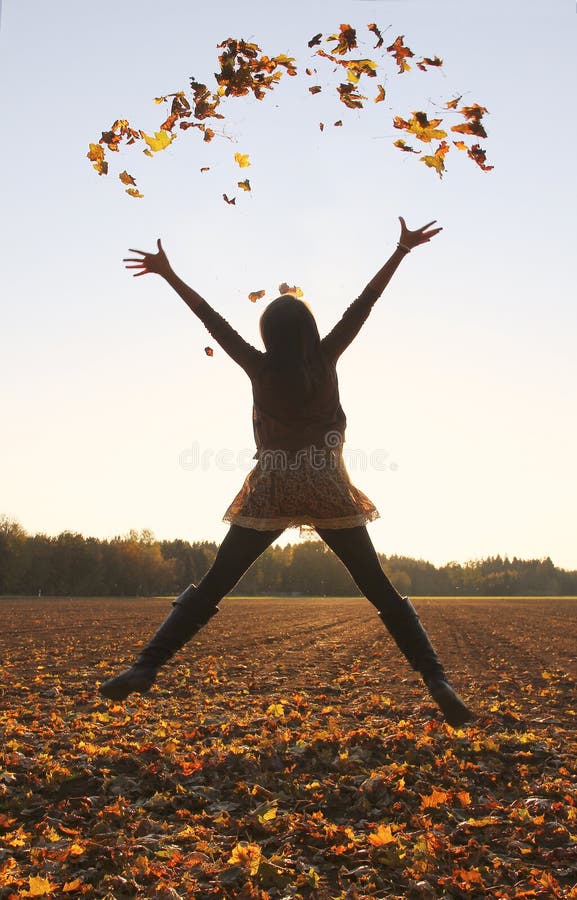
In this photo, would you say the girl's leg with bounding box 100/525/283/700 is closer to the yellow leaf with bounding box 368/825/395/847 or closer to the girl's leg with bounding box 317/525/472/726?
the girl's leg with bounding box 317/525/472/726

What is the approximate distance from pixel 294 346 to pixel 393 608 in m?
1.58

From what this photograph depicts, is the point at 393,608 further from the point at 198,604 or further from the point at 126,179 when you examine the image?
the point at 126,179

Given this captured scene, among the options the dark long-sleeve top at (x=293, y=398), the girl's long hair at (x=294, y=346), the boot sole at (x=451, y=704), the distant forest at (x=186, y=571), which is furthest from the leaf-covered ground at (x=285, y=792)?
the distant forest at (x=186, y=571)

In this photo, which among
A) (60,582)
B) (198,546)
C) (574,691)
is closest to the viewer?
(574,691)

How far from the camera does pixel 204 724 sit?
6488 mm

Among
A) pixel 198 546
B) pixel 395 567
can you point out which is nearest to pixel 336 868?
pixel 198 546

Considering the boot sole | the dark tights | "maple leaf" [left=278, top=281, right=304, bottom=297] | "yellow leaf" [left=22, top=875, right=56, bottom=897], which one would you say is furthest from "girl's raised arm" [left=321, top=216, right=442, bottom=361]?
"yellow leaf" [left=22, top=875, right=56, bottom=897]

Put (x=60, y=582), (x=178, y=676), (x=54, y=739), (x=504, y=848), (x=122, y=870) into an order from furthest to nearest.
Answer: (x=60, y=582)
(x=178, y=676)
(x=54, y=739)
(x=504, y=848)
(x=122, y=870)

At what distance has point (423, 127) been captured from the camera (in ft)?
14.8

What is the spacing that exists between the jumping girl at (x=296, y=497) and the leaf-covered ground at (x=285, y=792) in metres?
0.73

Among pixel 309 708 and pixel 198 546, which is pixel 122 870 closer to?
pixel 309 708

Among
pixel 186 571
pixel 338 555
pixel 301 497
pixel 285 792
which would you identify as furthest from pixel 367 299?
pixel 186 571

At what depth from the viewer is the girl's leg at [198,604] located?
3891 millimetres

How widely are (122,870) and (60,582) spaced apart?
85.4m
